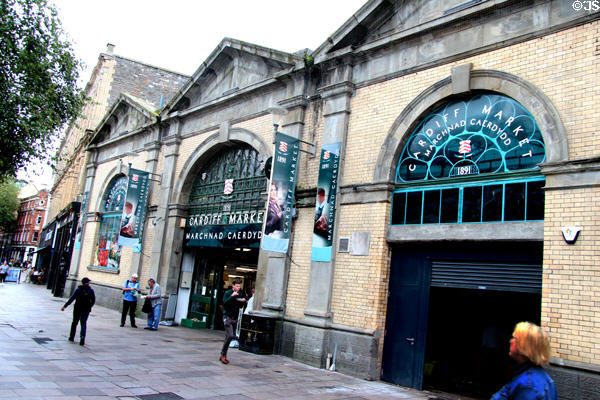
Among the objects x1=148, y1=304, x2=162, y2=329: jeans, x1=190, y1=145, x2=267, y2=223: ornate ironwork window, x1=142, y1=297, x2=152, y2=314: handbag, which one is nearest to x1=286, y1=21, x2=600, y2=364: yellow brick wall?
x1=190, y1=145, x2=267, y2=223: ornate ironwork window

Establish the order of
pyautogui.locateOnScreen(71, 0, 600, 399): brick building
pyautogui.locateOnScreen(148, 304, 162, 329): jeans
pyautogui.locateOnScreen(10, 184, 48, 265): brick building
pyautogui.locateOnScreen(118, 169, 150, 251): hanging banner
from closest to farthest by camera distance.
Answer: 1. pyautogui.locateOnScreen(71, 0, 600, 399): brick building
2. pyautogui.locateOnScreen(148, 304, 162, 329): jeans
3. pyautogui.locateOnScreen(118, 169, 150, 251): hanging banner
4. pyautogui.locateOnScreen(10, 184, 48, 265): brick building

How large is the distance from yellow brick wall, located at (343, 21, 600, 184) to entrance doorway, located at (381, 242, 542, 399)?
2.14 m

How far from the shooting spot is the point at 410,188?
31.7 feet

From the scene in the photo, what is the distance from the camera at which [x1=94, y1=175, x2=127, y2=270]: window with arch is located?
20.2 meters

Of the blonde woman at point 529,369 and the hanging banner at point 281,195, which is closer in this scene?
the blonde woman at point 529,369

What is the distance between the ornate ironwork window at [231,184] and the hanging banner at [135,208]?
224cm

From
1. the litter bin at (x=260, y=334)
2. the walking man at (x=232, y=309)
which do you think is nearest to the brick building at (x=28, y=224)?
the litter bin at (x=260, y=334)

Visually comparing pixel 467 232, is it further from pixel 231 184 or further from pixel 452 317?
pixel 231 184

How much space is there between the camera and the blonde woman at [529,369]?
2898mm

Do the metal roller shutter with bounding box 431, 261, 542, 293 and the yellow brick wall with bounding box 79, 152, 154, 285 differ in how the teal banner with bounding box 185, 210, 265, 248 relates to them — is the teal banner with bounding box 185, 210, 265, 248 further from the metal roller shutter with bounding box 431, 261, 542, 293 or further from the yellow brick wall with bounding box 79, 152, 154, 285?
the metal roller shutter with bounding box 431, 261, 542, 293

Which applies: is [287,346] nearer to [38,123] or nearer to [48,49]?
[38,123]

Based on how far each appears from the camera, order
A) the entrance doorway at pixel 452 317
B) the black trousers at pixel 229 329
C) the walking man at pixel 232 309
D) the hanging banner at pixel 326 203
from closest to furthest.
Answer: the entrance doorway at pixel 452 317 → the black trousers at pixel 229 329 → the walking man at pixel 232 309 → the hanging banner at pixel 326 203

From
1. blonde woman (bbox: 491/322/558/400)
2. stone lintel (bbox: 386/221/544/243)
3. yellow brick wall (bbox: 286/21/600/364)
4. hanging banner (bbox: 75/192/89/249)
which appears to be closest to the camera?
blonde woman (bbox: 491/322/558/400)

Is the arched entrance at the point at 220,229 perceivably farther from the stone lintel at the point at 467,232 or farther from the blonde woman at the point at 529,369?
the blonde woman at the point at 529,369
